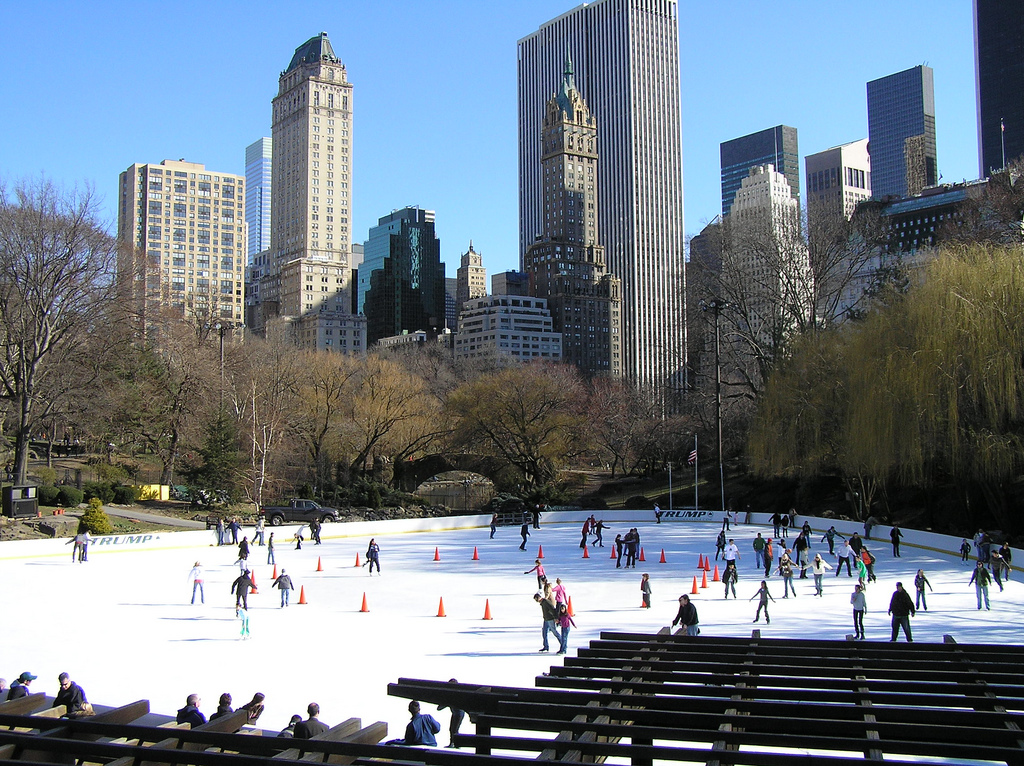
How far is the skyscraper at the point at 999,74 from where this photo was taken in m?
184

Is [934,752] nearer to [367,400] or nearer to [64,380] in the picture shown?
[64,380]

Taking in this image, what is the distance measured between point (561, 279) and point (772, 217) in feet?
460

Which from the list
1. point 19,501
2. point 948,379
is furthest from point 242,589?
point 19,501

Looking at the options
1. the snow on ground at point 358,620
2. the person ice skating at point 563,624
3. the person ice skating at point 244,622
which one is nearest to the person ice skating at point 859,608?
the snow on ground at point 358,620

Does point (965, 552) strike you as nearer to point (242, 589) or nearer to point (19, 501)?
point (242, 589)

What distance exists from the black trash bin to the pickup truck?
10353 millimetres

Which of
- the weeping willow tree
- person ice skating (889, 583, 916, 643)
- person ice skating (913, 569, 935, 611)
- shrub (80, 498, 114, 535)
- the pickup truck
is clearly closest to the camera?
person ice skating (889, 583, 916, 643)

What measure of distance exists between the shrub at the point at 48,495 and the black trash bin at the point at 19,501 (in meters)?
5.58

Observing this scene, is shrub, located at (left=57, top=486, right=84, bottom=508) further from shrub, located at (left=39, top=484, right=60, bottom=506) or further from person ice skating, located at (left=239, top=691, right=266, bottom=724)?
person ice skating, located at (left=239, top=691, right=266, bottom=724)

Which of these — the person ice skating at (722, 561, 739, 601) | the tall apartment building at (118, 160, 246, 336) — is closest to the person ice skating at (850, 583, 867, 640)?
the person ice skating at (722, 561, 739, 601)

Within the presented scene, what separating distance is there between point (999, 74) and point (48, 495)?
667ft

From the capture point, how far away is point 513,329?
180m

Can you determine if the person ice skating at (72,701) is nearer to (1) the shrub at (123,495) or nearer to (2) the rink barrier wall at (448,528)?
(2) the rink barrier wall at (448,528)

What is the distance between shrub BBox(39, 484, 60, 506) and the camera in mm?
43781
